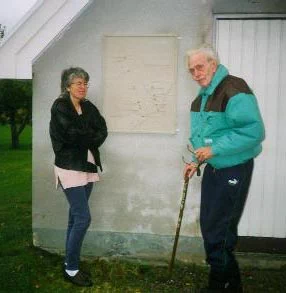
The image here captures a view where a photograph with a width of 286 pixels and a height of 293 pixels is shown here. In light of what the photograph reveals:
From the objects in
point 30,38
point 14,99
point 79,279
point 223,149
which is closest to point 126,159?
point 79,279

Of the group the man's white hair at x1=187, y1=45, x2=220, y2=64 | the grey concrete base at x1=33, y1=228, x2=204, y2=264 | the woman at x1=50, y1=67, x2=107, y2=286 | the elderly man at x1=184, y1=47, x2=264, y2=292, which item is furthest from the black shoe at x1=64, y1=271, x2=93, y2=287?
the man's white hair at x1=187, y1=45, x2=220, y2=64

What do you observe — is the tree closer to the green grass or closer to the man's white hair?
the green grass

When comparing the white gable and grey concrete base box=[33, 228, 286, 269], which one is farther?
grey concrete base box=[33, 228, 286, 269]

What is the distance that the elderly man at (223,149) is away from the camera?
345cm

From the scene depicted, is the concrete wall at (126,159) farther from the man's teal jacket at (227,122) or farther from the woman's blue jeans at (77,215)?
the man's teal jacket at (227,122)

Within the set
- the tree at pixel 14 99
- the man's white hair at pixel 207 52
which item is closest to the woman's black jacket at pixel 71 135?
the man's white hair at pixel 207 52

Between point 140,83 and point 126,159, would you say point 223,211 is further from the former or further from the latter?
point 140,83

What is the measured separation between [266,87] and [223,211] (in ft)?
5.92

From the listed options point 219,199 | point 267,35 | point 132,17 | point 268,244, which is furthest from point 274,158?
point 132,17

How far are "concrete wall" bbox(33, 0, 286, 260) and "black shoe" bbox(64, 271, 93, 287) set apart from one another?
660 mm

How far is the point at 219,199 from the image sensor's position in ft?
11.9

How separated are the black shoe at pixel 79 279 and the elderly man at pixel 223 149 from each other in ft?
4.38

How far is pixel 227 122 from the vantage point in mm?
3586

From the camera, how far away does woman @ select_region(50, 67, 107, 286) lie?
14.1ft
